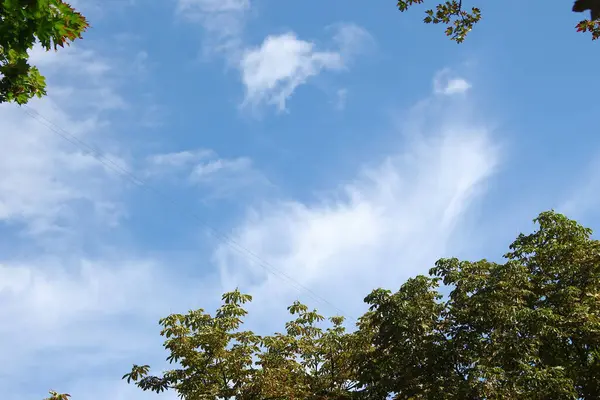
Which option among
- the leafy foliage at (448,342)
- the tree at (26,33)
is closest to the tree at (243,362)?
the leafy foliage at (448,342)

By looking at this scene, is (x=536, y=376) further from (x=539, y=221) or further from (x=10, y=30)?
(x=10, y=30)

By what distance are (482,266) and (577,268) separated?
2.64 metres

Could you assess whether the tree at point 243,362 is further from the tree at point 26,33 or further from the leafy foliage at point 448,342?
the tree at point 26,33

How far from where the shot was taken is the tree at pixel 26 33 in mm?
5496

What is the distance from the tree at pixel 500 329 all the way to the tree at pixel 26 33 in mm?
11213

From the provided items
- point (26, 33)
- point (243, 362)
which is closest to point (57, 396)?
point (243, 362)

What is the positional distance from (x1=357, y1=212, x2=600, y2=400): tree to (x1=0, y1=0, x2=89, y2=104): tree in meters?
11.2

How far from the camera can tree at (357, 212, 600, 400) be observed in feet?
42.2

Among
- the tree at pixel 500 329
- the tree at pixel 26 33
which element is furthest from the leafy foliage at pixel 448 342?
the tree at pixel 26 33

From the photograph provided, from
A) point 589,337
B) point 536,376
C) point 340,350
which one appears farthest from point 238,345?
point 589,337

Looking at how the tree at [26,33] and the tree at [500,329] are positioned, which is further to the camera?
the tree at [500,329]

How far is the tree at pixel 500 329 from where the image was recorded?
1286cm

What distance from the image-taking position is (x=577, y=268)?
598 inches

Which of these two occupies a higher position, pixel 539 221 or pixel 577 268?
pixel 539 221
